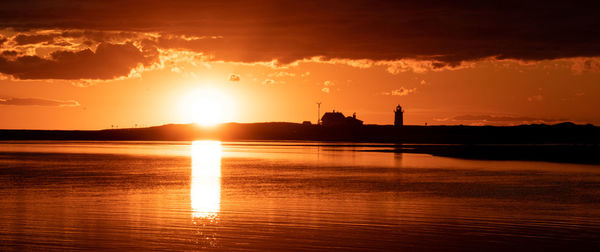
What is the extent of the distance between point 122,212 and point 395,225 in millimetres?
9889

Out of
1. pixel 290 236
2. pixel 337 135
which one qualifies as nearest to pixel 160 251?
pixel 290 236

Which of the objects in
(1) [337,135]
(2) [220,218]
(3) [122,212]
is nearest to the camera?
(2) [220,218]

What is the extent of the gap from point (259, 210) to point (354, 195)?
280 inches

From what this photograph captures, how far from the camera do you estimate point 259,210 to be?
79.6ft

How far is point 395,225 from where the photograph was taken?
2044 centimetres

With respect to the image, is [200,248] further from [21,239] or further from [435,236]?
[435,236]

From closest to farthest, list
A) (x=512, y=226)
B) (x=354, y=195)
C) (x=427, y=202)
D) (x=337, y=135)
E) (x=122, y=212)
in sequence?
(x=512, y=226), (x=122, y=212), (x=427, y=202), (x=354, y=195), (x=337, y=135)

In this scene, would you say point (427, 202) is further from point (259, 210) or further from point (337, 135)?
point (337, 135)

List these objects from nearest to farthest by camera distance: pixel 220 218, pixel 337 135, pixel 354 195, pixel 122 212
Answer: pixel 220 218
pixel 122 212
pixel 354 195
pixel 337 135

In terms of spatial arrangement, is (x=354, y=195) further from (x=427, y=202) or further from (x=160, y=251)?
(x=160, y=251)

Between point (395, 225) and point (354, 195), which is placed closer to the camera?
point (395, 225)

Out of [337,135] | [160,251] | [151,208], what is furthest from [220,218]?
[337,135]

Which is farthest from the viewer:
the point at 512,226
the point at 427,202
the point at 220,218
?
the point at 427,202

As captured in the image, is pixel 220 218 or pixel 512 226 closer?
pixel 512 226
